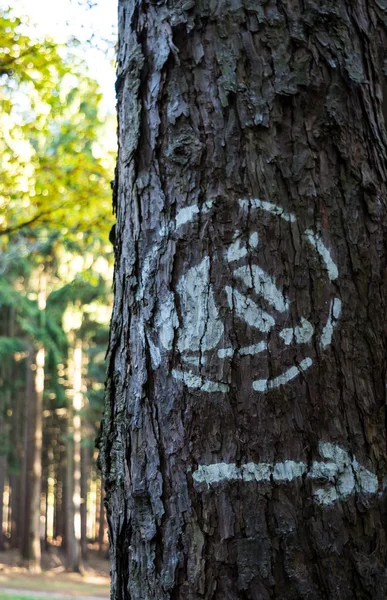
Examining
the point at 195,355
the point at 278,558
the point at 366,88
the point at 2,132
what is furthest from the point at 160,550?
the point at 2,132

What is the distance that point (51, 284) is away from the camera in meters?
17.4

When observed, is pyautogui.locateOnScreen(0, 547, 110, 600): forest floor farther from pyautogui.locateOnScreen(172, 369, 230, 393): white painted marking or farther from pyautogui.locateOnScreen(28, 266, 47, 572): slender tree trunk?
pyautogui.locateOnScreen(172, 369, 230, 393): white painted marking

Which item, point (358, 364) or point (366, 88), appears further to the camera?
point (366, 88)

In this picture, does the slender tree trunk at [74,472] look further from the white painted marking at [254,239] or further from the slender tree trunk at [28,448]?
the white painted marking at [254,239]

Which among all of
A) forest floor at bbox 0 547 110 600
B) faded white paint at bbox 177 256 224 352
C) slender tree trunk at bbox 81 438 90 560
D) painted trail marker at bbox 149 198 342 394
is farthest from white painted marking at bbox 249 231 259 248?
slender tree trunk at bbox 81 438 90 560

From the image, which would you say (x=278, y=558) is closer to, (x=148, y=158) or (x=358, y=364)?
(x=358, y=364)

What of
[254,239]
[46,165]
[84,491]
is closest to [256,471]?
[254,239]

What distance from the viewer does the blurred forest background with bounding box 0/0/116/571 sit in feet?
19.9

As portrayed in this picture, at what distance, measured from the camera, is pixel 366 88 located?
4.97 ft

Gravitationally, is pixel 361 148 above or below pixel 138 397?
above

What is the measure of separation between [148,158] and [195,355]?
1.79ft

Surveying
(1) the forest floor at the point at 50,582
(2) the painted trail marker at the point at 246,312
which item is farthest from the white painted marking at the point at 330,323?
(1) the forest floor at the point at 50,582

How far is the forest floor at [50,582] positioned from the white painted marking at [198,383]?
36.1 ft

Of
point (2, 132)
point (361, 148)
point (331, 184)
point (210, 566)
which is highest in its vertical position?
point (2, 132)
